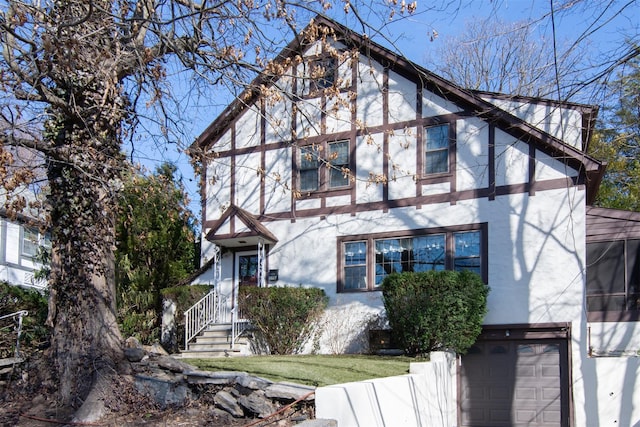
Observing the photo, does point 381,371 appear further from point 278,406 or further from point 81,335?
point 81,335

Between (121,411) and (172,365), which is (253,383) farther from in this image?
(121,411)

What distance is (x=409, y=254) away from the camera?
15.2m

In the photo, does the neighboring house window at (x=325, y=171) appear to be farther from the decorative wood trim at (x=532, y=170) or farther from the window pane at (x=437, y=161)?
the decorative wood trim at (x=532, y=170)

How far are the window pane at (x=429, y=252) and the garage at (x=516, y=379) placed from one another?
6.15ft

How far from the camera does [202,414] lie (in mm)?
8422

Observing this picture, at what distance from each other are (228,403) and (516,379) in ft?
25.4

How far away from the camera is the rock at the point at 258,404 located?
814 cm

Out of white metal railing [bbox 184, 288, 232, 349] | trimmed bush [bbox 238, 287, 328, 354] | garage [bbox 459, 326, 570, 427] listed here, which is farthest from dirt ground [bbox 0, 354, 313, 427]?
garage [bbox 459, 326, 570, 427]

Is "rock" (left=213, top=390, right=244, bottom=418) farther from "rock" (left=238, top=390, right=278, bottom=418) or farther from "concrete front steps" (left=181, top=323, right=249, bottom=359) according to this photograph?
"concrete front steps" (left=181, top=323, right=249, bottom=359)

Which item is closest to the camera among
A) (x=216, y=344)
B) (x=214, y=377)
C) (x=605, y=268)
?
(x=214, y=377)

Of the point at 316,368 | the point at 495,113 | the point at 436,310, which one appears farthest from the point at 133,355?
the point at 495,113

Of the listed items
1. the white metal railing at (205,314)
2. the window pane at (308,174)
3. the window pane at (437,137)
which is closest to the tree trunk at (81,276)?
the white metal railing at (205,314)

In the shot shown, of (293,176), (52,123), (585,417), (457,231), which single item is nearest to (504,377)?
(585,417)

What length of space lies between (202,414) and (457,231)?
8.10 m
